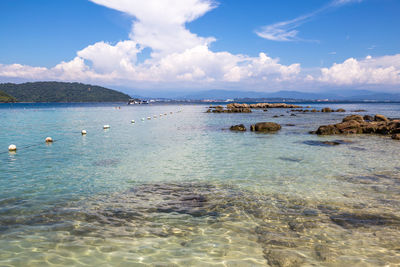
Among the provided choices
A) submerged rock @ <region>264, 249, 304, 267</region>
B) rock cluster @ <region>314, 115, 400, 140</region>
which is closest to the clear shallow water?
submerged rock @ <region>264, 249, 304, 267</region>

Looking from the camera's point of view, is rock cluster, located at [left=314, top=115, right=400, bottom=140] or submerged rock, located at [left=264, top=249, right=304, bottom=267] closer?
submerged rock, located at [left=264, top=249, right=304, bottom=267]

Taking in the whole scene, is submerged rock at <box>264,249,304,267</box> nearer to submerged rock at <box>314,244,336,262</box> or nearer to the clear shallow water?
the clear shallow water

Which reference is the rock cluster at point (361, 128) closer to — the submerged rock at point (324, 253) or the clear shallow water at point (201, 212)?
the clear shallow water at point (201, 212)

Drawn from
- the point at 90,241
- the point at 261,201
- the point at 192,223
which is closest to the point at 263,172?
the point at 261,201

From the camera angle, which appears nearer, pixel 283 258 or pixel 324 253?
pixel 283 258

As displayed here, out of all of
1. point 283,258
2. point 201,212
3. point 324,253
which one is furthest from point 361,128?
point 283,258

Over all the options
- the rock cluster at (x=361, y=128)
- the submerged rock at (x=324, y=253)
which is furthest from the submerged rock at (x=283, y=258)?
the rock cluster at (x=361, y=128)

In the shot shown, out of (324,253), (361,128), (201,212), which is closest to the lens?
(324,253)

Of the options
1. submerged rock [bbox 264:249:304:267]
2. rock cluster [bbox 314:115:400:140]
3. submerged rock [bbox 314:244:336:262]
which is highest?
rock cluster [bbox 314:115:400:140]

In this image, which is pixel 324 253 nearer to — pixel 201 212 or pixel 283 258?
pixel 283 258

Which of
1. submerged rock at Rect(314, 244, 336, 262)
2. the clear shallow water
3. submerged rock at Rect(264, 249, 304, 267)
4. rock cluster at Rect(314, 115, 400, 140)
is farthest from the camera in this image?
rock cluster at Rect(314, 115, 400, 140)

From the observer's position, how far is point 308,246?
594 cm

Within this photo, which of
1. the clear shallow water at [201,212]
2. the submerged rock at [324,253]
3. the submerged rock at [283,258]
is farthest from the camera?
the clear shallow water at [201,212]

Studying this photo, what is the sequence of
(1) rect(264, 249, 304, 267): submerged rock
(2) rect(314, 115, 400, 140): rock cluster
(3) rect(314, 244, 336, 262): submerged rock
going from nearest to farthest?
(1) rect(264, 249, 304, 267): submerged rock → (3) rect(314, 244, 336, 262): submerged rock → (2) rect(314, 115, 400, 140): rock cluster
